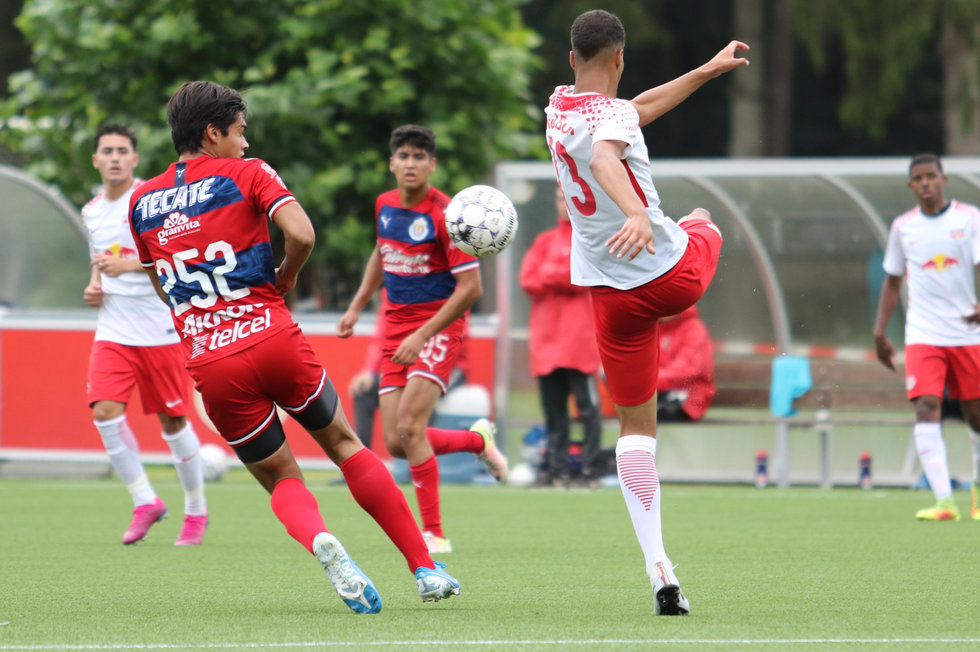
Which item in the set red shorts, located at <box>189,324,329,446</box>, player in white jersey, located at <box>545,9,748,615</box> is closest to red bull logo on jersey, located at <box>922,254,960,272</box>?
player in white jersey, located at <box>545,9,748,615</box>

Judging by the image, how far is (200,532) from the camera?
27.3ft

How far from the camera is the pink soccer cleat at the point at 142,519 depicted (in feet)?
27.0

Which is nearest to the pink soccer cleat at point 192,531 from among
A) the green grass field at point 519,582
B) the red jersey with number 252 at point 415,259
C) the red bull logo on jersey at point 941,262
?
the green grass field at point 519,582

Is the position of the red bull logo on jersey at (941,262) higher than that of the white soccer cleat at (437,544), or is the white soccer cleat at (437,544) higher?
the red bull logo on jersey at (941,262)

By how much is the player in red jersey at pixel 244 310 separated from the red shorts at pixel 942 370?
5086 mm

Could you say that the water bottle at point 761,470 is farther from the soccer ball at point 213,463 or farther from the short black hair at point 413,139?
the short black hair at point 413,139

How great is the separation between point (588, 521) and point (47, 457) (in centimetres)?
641

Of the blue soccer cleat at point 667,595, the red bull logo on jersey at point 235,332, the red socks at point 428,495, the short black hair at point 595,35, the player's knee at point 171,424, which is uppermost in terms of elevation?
the short black hair at point 595,35

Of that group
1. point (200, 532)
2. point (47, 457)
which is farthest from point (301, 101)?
point (200, 532)

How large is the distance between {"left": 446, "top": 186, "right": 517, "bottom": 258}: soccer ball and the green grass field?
1.50 metres

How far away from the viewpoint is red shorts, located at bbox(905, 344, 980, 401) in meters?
9.67

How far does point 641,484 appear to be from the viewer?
5.60 meters

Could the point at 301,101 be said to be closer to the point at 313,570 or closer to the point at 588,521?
the point at 588,521

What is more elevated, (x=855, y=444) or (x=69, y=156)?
(x=69, y=156)
